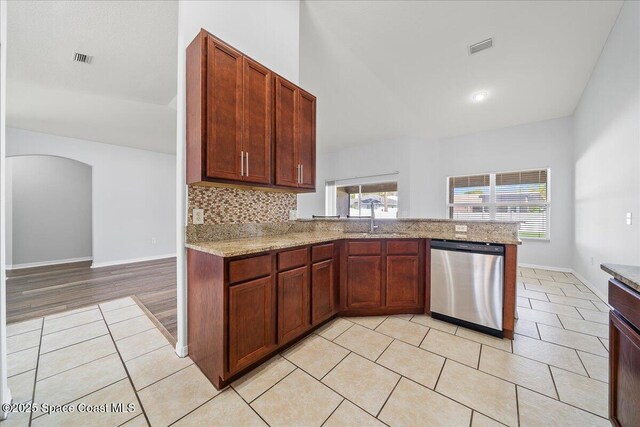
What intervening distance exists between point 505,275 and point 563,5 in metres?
2.60

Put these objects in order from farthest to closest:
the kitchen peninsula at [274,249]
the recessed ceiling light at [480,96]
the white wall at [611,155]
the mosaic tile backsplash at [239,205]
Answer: the recessed ceiling light at [480,96]
the white wall at [611,155]
the mosaic tile backsplash at [239,205]
the kitchen peninsula at [274,249]

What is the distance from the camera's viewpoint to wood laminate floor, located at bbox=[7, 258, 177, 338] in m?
2.68

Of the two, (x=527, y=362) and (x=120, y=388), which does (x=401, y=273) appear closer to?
(x=527, y=362)

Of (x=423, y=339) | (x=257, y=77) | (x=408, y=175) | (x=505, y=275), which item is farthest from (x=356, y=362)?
(x=408, y=175)

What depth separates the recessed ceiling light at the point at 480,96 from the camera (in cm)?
374

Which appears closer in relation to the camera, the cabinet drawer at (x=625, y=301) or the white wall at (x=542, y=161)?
the cabinet drawer at (x=625, y=301)

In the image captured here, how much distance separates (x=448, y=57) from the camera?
295 centimetres

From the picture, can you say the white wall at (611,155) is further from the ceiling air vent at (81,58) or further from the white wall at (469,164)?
the ceiling air vent at (81,58)

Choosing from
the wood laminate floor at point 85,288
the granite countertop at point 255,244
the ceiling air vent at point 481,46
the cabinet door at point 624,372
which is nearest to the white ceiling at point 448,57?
the ceiling air vent at point 481,46

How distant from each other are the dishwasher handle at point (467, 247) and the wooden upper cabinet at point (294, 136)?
1.41 meters

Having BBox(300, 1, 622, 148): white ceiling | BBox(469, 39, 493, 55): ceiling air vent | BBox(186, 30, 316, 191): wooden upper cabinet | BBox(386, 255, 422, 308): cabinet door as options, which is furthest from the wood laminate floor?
BBox(469, 39, 493, 55): ceiling air vent

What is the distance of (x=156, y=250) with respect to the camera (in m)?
5.77

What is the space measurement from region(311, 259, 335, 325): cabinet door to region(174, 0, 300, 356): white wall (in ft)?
3.38

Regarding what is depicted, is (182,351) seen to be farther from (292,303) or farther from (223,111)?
(223,111)
